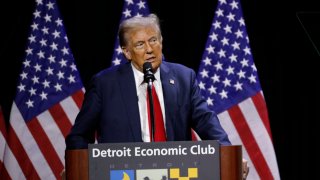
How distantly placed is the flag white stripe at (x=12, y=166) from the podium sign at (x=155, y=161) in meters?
2.37

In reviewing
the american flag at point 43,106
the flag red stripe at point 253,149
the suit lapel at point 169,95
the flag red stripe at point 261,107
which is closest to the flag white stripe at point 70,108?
the american flag at point 43,106

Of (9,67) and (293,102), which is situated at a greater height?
(9,67)

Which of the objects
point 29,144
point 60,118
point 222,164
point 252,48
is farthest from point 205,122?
point 29,144

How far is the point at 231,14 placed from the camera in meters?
4.61

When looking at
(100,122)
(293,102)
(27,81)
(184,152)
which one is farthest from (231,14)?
(184,152)

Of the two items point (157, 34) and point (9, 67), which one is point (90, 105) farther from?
point (9, 67)

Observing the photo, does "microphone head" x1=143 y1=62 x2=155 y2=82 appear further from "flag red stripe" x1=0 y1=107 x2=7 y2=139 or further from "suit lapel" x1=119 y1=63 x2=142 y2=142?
"flag red stripe" x1=0 y1=107 x2=7 y2=139

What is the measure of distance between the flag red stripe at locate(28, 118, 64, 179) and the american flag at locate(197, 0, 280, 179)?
114 cm

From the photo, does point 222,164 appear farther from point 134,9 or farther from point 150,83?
point 134,9

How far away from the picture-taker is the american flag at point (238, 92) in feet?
14.6

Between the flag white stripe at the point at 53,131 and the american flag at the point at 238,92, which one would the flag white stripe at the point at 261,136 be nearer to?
the american flag at the point at 238,92

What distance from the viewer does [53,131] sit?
14.7 ft

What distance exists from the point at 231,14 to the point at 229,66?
0.39 metres

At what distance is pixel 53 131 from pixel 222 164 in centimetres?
243
